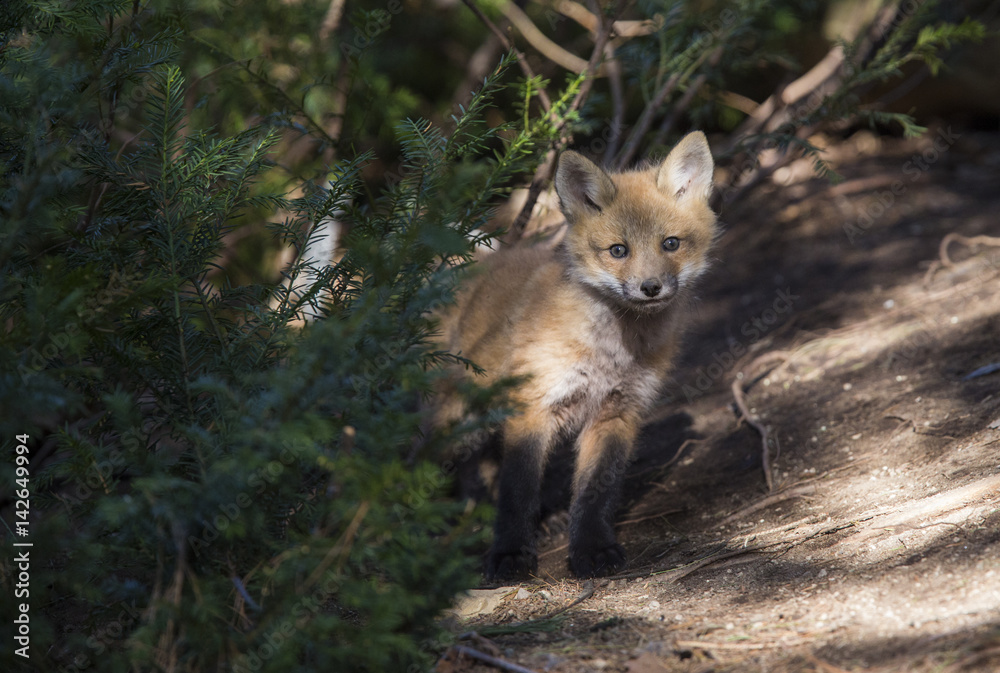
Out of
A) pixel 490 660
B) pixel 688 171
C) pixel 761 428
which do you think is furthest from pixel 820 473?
pixel 490 660

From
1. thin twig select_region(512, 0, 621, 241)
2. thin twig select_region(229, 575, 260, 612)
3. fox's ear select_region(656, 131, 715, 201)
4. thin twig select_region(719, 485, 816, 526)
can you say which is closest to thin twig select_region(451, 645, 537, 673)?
thin twig select_region(229, 575, 260, 612)

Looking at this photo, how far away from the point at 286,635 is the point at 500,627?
2.58 ft

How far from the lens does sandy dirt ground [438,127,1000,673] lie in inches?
77.9

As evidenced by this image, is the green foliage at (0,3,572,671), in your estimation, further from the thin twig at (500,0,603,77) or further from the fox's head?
the thin twig at (500,0,603,77)

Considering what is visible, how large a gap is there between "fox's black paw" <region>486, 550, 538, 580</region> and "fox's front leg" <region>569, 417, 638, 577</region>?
6.4 inches

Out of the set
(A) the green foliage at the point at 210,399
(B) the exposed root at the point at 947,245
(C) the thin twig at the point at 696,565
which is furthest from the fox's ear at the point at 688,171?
(B) the exposed root at the point at 947,245

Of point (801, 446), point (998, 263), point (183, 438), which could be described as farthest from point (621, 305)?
point (998, 263)

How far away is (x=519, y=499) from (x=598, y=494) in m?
0.34

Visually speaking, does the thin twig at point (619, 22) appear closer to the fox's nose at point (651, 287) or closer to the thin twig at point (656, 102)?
the thin twig at point (656, 102)

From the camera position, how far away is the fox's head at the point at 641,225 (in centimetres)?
311

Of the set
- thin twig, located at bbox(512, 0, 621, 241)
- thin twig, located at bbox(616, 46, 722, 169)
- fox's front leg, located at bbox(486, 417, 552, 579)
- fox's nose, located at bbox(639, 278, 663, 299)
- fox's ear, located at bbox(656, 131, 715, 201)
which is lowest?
fox's front leg, located at bbox(486, 417, 552, 579)

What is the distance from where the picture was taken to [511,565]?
305 cm

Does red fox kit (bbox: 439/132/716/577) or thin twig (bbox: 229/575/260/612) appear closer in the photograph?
thin twig (bbox: 229/575/260/612)

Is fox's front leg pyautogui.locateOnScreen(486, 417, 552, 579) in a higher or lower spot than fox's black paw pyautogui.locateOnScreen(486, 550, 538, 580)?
higher
